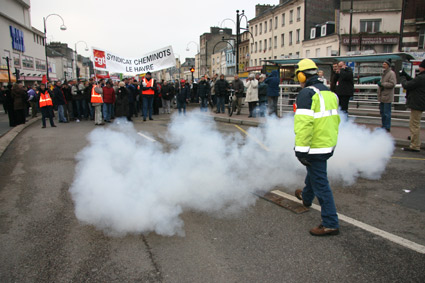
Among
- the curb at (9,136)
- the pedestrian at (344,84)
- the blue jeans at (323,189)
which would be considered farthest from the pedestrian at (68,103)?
the blue jeans at (323,189)

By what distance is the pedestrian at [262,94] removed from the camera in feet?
44.5

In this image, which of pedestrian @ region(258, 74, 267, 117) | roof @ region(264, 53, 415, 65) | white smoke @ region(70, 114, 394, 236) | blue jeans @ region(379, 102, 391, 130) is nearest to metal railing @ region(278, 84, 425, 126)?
pedestrian @ region(258, 74, 267, 117)

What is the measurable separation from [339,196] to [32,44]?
61.2 metres

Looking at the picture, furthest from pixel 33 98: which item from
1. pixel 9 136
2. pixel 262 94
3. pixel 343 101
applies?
pixel 343 101

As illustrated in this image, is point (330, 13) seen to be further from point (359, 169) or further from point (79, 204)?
point (79, 204)

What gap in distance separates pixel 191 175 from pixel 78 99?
12227mm

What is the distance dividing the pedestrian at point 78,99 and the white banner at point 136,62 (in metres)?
2.33

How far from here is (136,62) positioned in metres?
13.6

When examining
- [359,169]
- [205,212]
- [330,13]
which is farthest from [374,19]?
[205,212]

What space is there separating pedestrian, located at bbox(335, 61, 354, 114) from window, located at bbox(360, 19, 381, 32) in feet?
106

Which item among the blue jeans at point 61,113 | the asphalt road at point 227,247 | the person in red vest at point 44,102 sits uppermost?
the person in red vest at point 44,102

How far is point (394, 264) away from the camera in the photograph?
2869mm

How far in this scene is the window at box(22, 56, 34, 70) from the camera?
160 ft

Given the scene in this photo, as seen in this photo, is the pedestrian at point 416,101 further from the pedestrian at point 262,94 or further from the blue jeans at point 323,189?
the pedestrian at point 262,94
